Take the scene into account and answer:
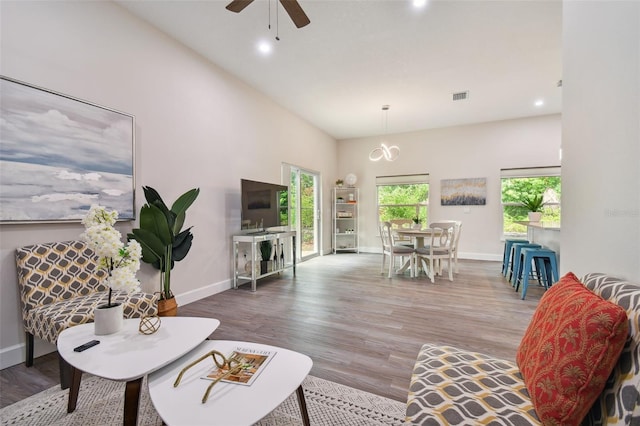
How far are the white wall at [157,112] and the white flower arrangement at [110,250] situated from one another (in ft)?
4.05

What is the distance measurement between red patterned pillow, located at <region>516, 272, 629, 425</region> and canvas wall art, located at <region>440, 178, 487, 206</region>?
593 centimetres

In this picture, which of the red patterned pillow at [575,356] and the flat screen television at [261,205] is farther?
the flat screen television at [261,205]

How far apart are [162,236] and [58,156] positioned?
0.98 m

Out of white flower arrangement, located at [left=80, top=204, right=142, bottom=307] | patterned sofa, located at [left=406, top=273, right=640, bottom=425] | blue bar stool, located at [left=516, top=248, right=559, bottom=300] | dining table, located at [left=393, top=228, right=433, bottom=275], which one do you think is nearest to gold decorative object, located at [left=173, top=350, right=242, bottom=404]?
white flower arrangement, located at [left=80, top=204, right=142, bottom=307]

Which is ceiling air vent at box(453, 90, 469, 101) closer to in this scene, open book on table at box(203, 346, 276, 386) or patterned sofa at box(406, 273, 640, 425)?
patterned sofa at box(406, 273, 640, 425)

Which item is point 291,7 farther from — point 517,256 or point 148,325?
point 517,256

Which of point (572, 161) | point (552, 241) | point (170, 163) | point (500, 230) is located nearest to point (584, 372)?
point (572, 161)

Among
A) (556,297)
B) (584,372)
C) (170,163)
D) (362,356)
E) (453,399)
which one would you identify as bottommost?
(362,356)

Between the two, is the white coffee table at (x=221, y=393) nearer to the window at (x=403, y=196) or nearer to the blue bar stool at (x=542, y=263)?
the blue bar stool at (x=542, y=263)

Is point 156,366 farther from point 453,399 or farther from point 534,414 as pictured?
point 534,414

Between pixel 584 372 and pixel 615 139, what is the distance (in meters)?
0.94

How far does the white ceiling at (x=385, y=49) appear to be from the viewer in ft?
8.93

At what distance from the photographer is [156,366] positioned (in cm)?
114

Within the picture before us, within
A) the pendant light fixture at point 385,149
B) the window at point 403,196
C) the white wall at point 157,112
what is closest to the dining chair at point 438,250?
the pendant light fixture at point 385,149
